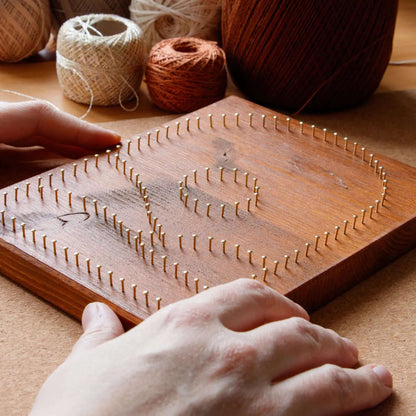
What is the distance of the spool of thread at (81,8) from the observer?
1549mm

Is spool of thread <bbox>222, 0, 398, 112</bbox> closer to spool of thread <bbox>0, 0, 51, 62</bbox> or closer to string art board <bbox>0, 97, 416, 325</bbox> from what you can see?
string art board <bbox>0, 97, 416, 325</bbox>

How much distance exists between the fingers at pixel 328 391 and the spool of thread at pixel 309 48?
2.44 feet

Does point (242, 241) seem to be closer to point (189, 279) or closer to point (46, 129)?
point (189, 279)

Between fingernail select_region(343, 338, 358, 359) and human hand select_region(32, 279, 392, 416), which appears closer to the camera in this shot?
human hand select_region(32, 279, 392, 416)

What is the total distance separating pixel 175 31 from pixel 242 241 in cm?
80

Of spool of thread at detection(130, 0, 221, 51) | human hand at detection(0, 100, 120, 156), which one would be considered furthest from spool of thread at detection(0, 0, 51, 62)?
human hand at detection(0, 100, 120, 156)

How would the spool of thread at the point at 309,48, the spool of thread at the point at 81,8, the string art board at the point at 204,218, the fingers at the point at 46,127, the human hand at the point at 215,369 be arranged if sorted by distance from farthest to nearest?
the spool of thread at the point at 81,8
the spool of thread at the point at 309,48
the fingers at the point at 46,127
the string art board at the point at 204,218
the human hand at the point at 215,369

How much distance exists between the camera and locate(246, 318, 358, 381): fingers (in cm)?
58

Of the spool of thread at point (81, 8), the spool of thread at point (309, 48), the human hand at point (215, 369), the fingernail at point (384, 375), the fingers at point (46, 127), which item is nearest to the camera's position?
the human hand at point (215, 369)

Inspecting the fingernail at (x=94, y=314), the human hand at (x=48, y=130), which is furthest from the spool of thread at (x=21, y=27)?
the fingernail at (x=94, y=314)

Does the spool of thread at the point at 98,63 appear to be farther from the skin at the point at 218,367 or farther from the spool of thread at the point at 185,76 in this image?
the skin at the point at 218,367

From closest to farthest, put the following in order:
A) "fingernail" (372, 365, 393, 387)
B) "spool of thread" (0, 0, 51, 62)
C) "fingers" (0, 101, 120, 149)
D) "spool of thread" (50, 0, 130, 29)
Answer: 1. "fingernail" (372, 365, 393, 387)
2. "fingers" (0, 101, 120, 149)
3. "spool of thread" (0, 0, 51, 62)
4. "spool of thread" (50, 0, 130, 29)

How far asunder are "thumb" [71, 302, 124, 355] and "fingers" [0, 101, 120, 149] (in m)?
0.37

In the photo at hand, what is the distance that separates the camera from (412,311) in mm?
797
